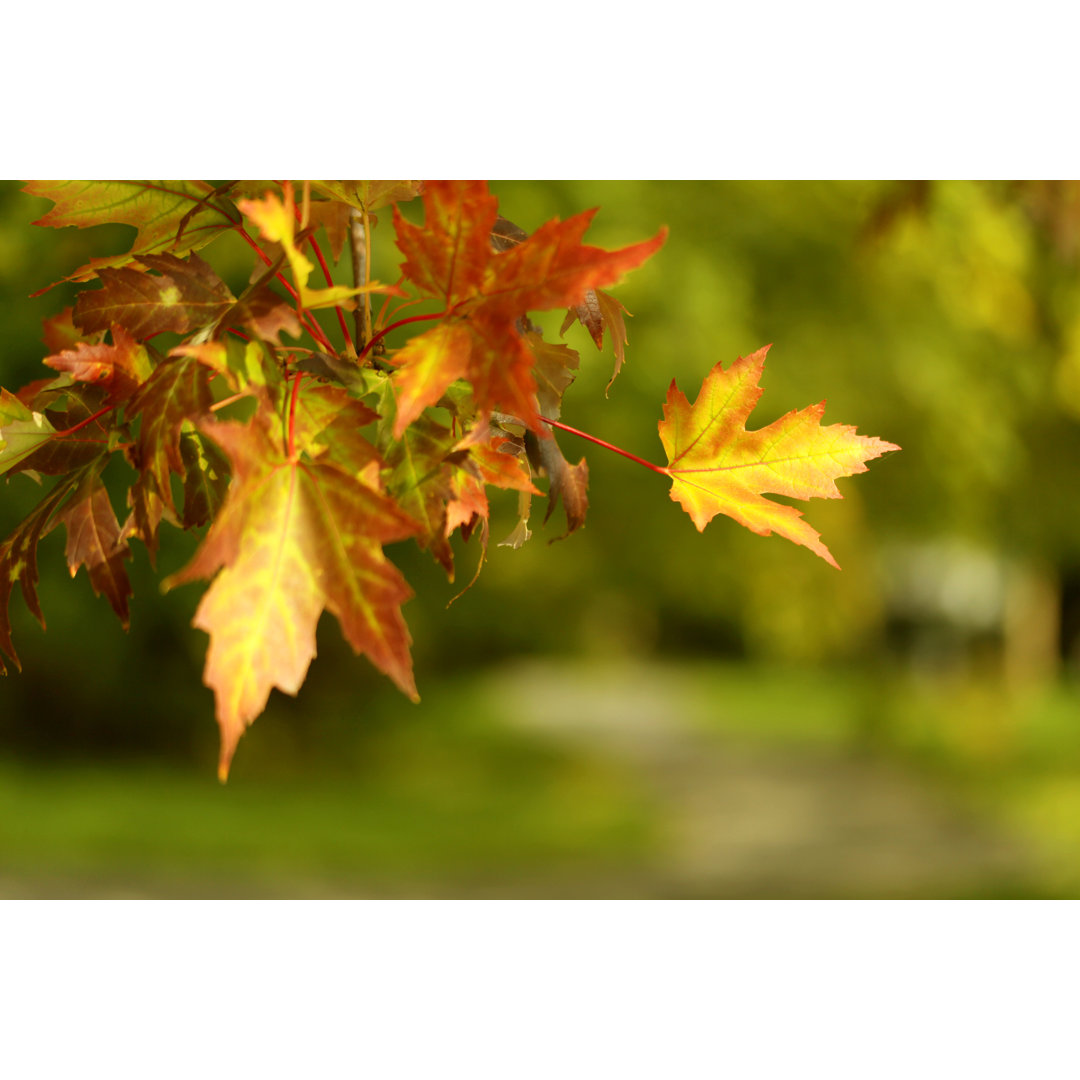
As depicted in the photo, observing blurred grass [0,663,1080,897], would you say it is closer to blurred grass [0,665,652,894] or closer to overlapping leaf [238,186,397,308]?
blurred grass [0,665,652,894]

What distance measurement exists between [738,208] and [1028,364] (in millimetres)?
3181

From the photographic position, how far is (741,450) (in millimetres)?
1131

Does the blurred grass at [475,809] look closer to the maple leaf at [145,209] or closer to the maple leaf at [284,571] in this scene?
the maple leaf at [145,209]

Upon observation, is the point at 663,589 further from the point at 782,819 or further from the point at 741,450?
the point at 741,450

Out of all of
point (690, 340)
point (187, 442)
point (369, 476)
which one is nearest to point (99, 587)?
point (187, 442)

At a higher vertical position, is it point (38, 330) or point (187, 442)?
point (38, 330)

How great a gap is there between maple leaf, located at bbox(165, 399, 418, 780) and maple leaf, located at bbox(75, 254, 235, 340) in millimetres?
150

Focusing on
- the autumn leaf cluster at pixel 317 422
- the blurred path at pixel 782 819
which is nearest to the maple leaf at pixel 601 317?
the autumn leaf cluster at pixel 317 422

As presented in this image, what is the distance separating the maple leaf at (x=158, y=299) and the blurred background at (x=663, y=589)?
263 centimetres

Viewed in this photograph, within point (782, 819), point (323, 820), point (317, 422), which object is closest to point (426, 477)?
point (317, 422)

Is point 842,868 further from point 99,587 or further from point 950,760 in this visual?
point 99,587

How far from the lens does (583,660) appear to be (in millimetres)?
23781

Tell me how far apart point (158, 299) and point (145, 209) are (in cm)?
19

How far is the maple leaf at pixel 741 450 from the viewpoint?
43.6 inches
